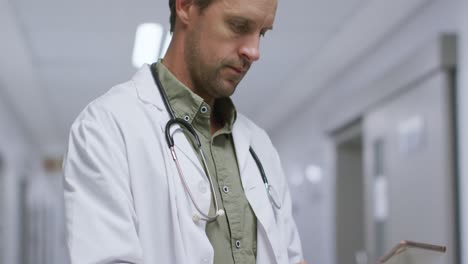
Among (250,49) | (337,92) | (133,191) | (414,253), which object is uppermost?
(337,92)

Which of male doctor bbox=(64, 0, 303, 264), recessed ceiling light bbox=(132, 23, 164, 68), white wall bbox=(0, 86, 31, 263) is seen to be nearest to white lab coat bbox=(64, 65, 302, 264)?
male doctor bbox=(64, 0, 303, 264)

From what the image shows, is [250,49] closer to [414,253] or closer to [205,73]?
[205,73]

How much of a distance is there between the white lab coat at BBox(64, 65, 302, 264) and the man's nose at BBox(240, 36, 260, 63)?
199 millimetres

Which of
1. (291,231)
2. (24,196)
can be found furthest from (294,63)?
(24,196)

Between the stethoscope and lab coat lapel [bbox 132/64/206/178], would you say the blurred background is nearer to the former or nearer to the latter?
the stethoscope

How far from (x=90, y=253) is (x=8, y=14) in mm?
3359

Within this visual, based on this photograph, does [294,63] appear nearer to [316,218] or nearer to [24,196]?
[316,218]

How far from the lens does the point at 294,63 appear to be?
582cm

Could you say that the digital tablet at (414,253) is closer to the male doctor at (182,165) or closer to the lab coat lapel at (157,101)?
the male doctor at (182,165)

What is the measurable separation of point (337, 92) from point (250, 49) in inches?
186

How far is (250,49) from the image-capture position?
1.62 metres

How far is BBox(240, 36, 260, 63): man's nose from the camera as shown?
161cm

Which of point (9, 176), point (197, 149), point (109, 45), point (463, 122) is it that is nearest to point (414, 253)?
point (197, 149)

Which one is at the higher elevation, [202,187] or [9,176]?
[9,176]
